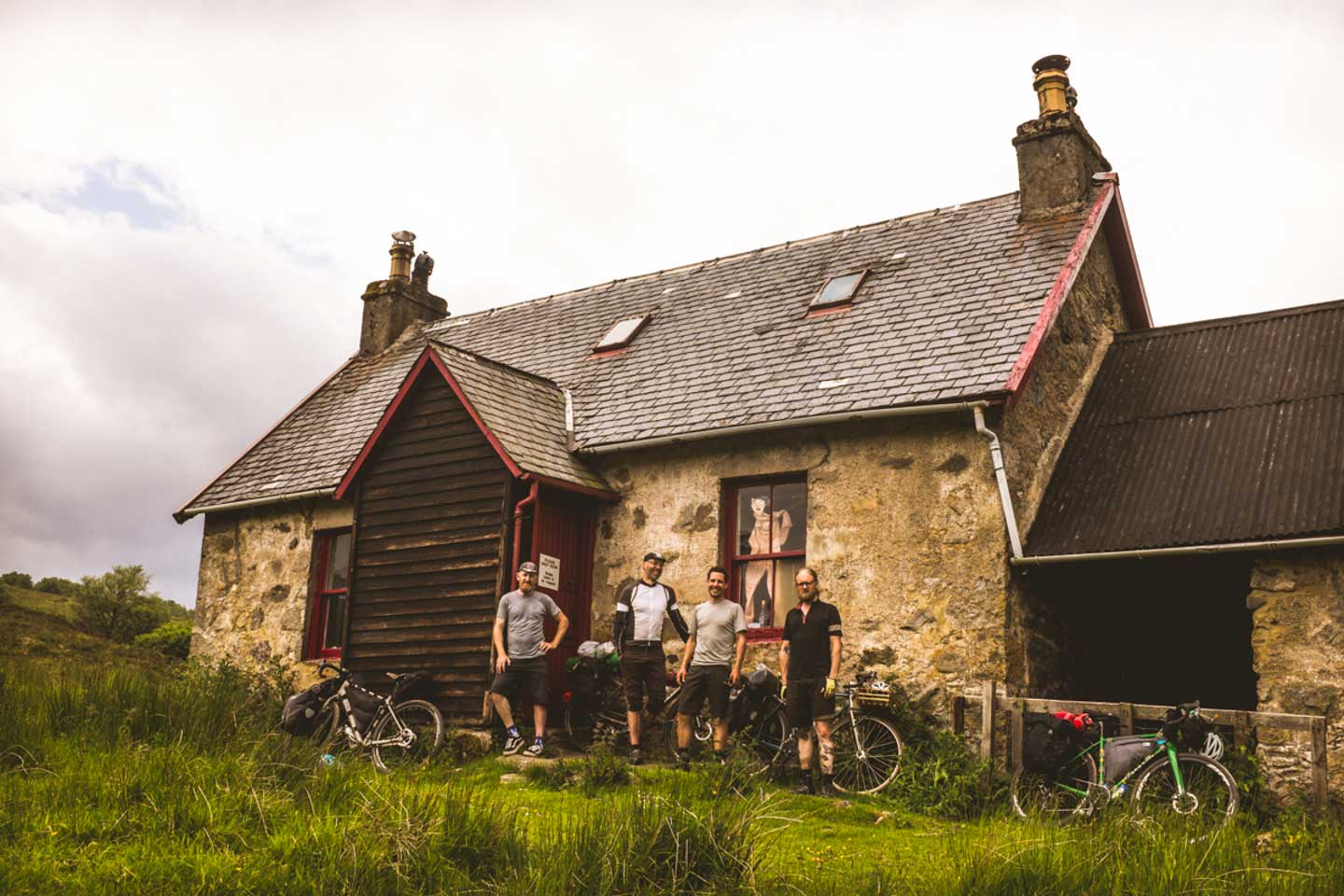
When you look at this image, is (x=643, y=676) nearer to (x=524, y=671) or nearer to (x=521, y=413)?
(x=524, y=671)

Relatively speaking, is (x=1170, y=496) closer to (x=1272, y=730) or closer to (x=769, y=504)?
Answer: (x=1272, y=730)

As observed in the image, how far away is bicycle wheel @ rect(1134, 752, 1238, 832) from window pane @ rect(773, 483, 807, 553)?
14.4 ft

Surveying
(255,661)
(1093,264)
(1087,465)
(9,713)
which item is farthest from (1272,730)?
(255,661)

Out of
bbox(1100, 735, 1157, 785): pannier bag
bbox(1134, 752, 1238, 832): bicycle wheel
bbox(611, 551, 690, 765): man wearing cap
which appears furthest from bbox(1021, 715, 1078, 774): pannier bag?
bbox(611, 551, 690, 765): man wearing cap

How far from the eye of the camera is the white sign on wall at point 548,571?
1191cm

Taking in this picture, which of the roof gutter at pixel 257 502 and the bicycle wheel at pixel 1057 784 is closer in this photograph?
the bicycle wheel at pixel 1057 784

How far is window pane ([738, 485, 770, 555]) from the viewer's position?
1172cm

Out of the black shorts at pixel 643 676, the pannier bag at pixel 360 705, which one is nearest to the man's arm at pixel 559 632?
the black shorts at pixel 643 676

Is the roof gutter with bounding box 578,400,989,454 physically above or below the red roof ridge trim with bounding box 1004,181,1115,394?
below

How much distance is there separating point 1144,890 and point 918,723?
186 inches

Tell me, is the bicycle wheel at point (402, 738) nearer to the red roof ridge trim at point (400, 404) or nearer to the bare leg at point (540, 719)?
the bare leg at point (540, 719)

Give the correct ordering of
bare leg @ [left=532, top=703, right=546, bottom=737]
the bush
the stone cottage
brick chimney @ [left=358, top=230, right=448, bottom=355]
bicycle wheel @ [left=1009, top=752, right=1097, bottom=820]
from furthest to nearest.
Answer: the bush
brick chimney @ [left=358, top=230, right=448, bottom=355]
bare leg @ [left=532, top=703, right=546, bottom=737]
the stone cottage
bicycle wheel @ [left=1009, top=752, right=1097, bottom=820]

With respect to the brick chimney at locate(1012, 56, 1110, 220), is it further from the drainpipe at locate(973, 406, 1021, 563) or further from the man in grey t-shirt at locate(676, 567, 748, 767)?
the man in grey t-shirt at locate(676, 567, 748, 767)

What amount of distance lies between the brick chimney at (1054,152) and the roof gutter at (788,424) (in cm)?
399
